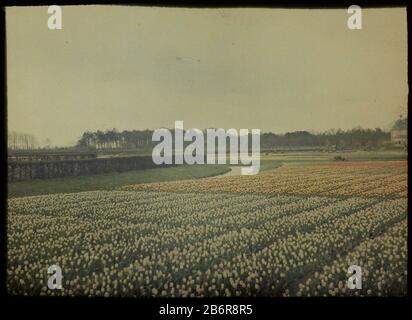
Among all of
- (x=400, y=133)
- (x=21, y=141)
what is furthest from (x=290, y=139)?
(x=21, y=141)

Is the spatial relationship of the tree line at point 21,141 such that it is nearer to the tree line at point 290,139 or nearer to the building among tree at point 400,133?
the tree line at point 290,139

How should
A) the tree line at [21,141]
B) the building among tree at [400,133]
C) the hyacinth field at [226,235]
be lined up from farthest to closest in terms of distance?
the tree line at [21,141], the building among tree at [400,133], the hyacinth field at [226,235]

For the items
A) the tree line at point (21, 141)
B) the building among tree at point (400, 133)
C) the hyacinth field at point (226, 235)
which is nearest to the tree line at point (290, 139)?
the building among tree at point (400, 133)

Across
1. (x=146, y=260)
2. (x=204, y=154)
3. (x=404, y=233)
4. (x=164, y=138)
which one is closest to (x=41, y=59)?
(x=164, y=138)

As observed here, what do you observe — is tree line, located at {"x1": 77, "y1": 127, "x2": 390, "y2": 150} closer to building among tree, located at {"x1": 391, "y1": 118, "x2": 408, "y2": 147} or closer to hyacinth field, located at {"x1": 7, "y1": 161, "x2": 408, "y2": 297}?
building among tree, located at {"x1": 391, "y1": 118, "x2": 408, "y2": 147}

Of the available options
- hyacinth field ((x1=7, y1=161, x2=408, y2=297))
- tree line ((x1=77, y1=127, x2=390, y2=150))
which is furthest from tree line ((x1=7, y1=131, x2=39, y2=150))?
hyacinth field ((x1=7, y1=161, x2=408, y2=297))

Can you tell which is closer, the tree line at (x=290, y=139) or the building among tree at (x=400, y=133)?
the building among tree at (x=400, y=133)

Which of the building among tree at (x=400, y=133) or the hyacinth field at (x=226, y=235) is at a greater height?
the building among tree at (x=400, y=133)

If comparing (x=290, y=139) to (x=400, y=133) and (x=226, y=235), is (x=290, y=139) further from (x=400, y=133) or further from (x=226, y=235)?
(x=226, y=235)
